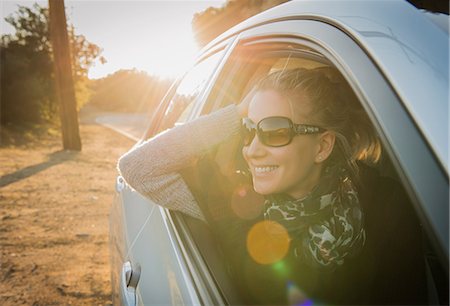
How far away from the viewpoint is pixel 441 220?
0.57 meters

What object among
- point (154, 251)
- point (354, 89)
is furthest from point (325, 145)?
point (154, 251)

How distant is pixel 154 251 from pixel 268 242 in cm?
46

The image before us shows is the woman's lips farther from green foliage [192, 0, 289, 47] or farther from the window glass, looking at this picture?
green foliage [192, 0, 289, 47]

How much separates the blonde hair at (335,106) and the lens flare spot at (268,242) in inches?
15.0

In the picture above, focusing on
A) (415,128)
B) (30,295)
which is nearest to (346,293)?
(415,128)

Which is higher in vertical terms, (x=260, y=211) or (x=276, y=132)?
(x=276, y=132)

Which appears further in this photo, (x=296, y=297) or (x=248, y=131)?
(x=248, y=131)

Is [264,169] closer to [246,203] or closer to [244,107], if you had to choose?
[246,203]

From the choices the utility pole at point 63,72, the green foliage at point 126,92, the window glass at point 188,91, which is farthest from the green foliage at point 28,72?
the green foliage at point 126,92

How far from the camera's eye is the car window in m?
1.16

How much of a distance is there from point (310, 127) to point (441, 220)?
0.81m

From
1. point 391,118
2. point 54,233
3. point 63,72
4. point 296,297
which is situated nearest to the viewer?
point 391,118

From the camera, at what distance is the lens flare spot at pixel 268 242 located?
126cm

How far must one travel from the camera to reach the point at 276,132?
1.32 metres
